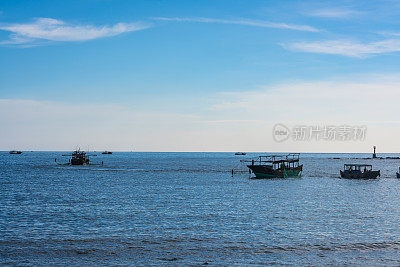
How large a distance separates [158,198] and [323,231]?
26.1 meters

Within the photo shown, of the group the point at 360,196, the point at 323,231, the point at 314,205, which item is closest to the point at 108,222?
the point at 323,231

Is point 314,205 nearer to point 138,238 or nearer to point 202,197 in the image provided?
point 202,197

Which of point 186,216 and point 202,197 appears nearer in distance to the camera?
point 186,216

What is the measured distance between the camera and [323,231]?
1202 inches

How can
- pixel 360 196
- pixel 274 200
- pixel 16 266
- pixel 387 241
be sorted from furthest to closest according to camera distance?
1. pixel 360 196
2. pixel 274 200
3. pixel 387 241
4. pixel 16 266

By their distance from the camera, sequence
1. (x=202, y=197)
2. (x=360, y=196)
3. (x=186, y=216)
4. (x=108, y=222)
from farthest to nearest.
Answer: (x=360, y=196)
(x=202, y=197)
(x=186, y=216)
(x=108, y=222)

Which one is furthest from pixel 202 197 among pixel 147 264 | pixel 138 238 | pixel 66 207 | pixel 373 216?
pixel 147 264

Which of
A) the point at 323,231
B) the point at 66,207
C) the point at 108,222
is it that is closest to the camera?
the point at 323,231

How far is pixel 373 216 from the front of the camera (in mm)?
38188

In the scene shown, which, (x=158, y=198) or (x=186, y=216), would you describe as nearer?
(x=186, y=216)

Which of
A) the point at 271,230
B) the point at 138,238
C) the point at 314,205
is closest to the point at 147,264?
the point at 138,238

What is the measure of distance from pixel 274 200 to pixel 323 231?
19.6 meters

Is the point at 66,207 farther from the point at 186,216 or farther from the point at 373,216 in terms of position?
the point at 373,216

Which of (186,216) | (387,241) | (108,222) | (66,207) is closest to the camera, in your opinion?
(387,241)
